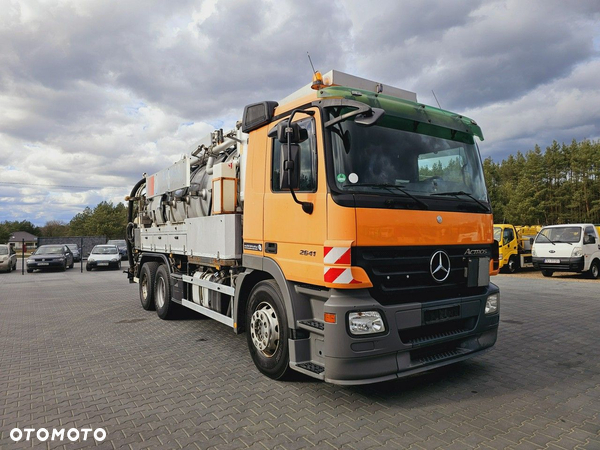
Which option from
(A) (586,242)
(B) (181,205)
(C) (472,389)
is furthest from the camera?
(A) (586,242)

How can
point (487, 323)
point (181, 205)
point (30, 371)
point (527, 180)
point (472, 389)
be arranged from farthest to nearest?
point (527, 180) < point (181, 205) < point (30, 371) < point (487, 323) < point (472, 389)

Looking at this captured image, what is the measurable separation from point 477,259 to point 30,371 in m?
5.42

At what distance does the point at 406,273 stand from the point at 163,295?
5.71m

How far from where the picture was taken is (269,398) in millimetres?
4109

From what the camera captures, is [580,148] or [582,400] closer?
[582,400]

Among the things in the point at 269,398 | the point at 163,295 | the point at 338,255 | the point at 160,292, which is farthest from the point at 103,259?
the point at 338,255

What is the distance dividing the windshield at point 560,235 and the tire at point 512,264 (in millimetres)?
2408

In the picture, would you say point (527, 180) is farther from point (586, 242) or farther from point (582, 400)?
point (582, 400)

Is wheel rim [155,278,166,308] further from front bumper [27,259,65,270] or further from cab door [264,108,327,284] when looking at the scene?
front bumper [27,259,65,270]

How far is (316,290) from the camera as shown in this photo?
13.0 ft

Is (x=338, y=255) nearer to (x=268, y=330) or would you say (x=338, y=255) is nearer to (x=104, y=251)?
(x=268, y=330)

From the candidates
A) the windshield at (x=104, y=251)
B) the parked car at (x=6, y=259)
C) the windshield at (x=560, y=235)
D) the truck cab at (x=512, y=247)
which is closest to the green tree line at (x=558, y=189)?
the truck cab at (x=512, y=247)

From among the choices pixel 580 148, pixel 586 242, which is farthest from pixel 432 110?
pixel 580 148

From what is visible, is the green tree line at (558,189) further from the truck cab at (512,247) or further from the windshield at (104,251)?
the windshield at (104,251)
